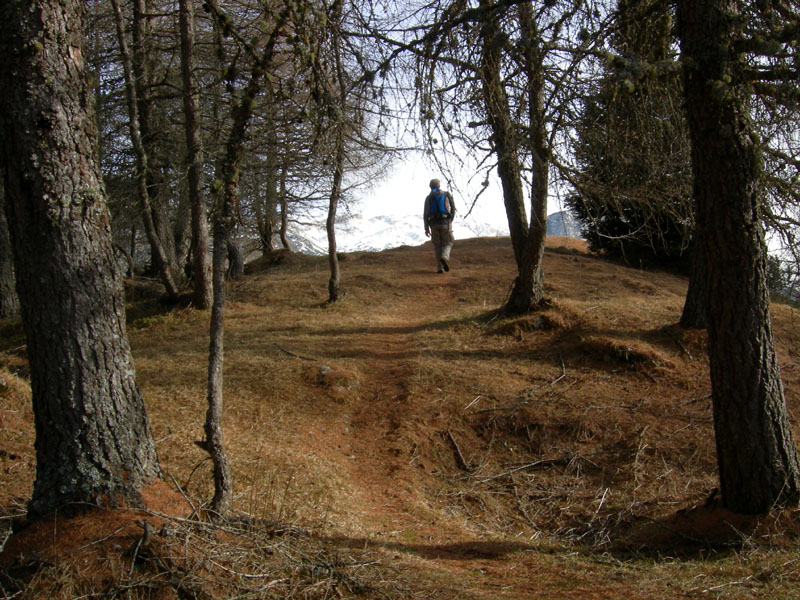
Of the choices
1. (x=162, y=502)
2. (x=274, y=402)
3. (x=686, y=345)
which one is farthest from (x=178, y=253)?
(x=162, y=502)

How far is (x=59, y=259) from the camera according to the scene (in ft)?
11.1

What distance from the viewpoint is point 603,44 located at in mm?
5188

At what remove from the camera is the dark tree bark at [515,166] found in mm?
5324

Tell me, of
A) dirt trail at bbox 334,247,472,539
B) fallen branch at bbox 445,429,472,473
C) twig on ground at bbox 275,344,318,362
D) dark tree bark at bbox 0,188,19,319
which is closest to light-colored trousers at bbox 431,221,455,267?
dirt trail at bbox 334,247,472,539

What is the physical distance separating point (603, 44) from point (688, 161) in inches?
67.8

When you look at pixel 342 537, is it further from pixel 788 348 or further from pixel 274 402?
pixel 788 348

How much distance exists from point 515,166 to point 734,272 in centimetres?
205

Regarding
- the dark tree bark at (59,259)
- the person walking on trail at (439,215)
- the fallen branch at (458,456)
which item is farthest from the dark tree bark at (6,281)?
the dark tree bark at (59,259)

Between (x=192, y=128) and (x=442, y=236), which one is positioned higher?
(x=192, y=128)

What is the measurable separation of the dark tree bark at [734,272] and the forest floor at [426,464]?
41 cm

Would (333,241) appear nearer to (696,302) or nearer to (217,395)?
(696,302)

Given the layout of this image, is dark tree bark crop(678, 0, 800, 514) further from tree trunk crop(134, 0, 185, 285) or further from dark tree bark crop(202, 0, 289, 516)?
tree trunk crop(134, 0, 185, 285)

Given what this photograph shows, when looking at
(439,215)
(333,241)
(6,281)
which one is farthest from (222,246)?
(6,281)

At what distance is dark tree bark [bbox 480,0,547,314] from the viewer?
210 inches
